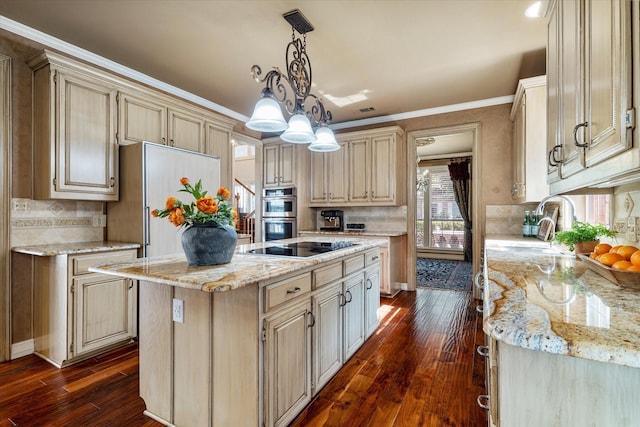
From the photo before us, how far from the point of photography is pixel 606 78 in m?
1.00

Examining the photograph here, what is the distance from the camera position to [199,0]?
2.25 m

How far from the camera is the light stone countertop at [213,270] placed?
1294 mm

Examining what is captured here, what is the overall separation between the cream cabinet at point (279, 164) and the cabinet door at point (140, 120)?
2.10 meters

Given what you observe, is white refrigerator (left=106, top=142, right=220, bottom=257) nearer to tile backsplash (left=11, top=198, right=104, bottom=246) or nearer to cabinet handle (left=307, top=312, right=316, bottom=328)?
tile backsplash (left=11, top=198, right=104, bottom=246)

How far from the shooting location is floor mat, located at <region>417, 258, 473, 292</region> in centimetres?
506

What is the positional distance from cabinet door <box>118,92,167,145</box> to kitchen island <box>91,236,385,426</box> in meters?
1.81

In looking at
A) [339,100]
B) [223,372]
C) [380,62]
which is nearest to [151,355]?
[223,372]

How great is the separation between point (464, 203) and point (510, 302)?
7131 millimetres

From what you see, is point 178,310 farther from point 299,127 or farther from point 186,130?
point 186,130

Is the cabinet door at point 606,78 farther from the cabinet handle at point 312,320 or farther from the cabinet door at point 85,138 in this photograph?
the cabinet door at point 85,138

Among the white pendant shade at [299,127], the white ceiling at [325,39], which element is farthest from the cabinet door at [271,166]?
the white pendant shade at [299,127]

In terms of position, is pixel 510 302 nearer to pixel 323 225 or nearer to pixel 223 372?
pixel 223 372

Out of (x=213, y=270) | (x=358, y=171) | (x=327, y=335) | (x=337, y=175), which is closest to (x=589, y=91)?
(x=213, y=270)

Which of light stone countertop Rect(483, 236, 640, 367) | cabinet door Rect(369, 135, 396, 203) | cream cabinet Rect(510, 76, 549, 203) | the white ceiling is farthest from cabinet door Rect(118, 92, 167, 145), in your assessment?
cream cabinet Rect(510, 76, 549, 203)
